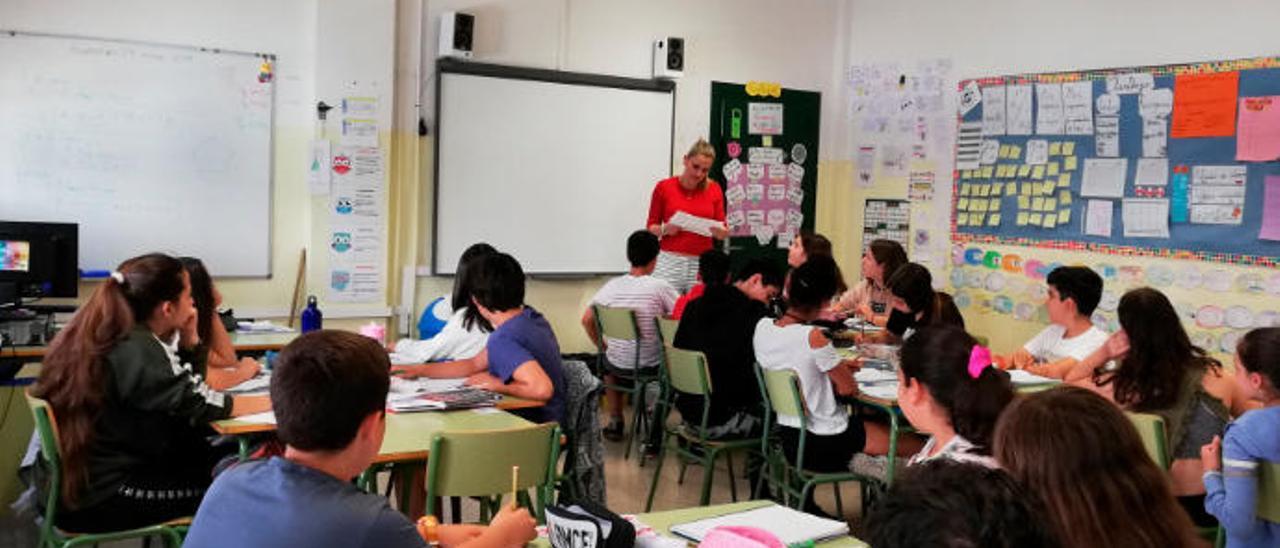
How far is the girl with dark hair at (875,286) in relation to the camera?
251 inches

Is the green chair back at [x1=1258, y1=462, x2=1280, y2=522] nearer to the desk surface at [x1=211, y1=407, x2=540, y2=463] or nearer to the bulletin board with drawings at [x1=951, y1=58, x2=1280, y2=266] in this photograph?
the desk surface at [x1=211, y1=407, x2=540, y2=463]

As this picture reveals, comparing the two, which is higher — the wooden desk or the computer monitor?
the computer monitor

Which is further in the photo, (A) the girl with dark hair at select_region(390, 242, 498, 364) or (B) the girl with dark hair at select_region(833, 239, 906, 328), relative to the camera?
(B) the girl with dark hair at select_region(833, 239, 906, 328)

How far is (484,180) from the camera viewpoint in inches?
284

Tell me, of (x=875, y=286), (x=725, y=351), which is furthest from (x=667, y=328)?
→ (x=875, y=286)

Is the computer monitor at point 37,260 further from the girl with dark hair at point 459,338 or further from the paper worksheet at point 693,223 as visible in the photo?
the paper worksheet at point 693,223

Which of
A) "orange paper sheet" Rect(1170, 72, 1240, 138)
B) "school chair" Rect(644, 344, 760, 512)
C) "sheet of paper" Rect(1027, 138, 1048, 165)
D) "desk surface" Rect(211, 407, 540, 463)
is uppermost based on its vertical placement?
"orange paper sheet" Rect(1170, 72, 1240, 138)

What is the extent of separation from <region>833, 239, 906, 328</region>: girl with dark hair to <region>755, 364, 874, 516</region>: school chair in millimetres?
1723

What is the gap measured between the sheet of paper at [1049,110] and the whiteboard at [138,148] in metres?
4.58

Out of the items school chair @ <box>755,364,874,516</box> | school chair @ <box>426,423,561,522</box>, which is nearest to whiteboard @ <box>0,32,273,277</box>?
school chair @ <box>755,364,874,516</box>

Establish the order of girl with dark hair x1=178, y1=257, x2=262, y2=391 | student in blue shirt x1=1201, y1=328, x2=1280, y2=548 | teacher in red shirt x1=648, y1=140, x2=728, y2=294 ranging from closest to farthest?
student in blue shirt x1=1201, y1=328, x2=1280, y2=548 → girl with dark hair x1=178, y1=257, x2=262, y2=391 → teacher in red shirt x1=648, y1=140, x2=728, y2=294

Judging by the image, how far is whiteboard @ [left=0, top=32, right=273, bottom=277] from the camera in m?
5.86

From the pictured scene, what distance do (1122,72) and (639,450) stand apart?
352 cm

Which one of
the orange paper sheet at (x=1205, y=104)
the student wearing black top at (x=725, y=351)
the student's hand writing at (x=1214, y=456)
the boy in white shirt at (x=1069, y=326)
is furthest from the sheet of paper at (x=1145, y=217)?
the student's hand writing at (x=1214, y=456)
